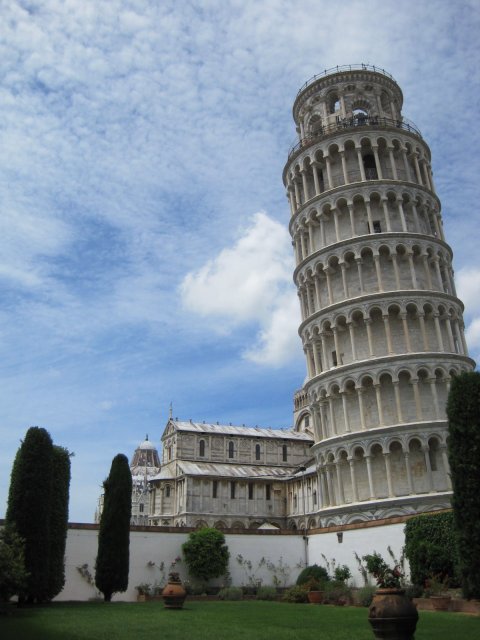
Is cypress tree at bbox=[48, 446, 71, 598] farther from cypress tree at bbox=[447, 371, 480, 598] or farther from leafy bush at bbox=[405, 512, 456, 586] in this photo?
cypress tree at bbox=[447, 371, 480, 598]

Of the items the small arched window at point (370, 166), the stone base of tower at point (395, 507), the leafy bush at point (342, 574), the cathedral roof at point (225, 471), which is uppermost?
the small arched window at point (370, 166)

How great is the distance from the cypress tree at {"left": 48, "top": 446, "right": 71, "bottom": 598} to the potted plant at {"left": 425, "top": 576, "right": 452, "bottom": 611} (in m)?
13.4

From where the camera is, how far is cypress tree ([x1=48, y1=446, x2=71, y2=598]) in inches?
874

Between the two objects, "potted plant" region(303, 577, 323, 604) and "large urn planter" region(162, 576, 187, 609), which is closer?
"large urn planter" region(162, 576, 187, 609)

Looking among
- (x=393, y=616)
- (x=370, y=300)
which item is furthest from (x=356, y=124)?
(x=393, y=616)

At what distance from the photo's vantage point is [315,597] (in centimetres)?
2330

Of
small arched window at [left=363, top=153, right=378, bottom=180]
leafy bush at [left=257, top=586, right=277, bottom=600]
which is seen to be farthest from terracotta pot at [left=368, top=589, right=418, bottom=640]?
small arched window at [left=363, top=153, right=378, bottom=180]

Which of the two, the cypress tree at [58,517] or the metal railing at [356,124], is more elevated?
the metal railing at [356,124]

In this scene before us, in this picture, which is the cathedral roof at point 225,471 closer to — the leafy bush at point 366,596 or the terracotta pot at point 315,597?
the terracotta pot at point 315,597

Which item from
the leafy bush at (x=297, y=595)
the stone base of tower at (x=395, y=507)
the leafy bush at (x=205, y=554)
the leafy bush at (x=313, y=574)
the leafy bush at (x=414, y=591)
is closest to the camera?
the leafy bush at (x=414, y=591)

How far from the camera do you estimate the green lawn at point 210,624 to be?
12562 millimetres

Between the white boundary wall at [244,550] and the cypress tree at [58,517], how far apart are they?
3228 mm

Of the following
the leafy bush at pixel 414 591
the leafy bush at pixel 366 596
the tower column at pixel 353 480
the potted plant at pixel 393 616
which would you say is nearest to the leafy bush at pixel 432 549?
the leafy bush at pixel 414 591

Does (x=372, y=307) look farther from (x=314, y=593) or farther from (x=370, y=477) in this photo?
(x=314, y=593)
